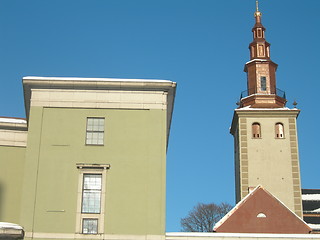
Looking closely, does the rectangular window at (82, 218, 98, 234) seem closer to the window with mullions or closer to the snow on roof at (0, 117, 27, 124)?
the window with mullions

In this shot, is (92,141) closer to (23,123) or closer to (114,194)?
(114,194)

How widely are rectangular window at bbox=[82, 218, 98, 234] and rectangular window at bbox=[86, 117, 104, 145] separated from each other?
129 inches

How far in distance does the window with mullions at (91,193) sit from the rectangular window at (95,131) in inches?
58.0

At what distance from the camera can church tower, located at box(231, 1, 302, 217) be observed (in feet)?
161

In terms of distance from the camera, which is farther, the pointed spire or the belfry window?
the pointed spire

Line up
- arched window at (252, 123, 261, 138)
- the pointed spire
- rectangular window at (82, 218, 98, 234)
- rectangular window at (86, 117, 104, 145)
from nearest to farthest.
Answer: rectangular window at (82, 218, 98, 234) → rectangular window at (86, 117, 104, 145) → arched window at (252, 123, 261, 138) → the pointed spire

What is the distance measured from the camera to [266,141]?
5031 centimetres

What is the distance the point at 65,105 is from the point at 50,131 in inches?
51.0

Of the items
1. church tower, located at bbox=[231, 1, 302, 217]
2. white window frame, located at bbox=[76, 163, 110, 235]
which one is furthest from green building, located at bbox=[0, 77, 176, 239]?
church tower, located at bbox=[231, 1, 302, 217]

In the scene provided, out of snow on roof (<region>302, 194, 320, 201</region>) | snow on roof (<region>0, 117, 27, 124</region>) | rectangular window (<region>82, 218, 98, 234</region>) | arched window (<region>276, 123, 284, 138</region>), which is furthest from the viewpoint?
snow on roof (<region>302, 194, 320, 201</region>)

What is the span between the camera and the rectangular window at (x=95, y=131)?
1056 inches

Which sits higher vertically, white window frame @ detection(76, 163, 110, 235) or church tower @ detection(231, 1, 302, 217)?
church tower @ detection(231, 1, 302, 217)

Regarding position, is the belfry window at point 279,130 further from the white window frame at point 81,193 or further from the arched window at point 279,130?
the white window frame at point 81,193

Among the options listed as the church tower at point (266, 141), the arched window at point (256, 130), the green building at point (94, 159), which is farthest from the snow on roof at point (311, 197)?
the green building at point (94, 159)
